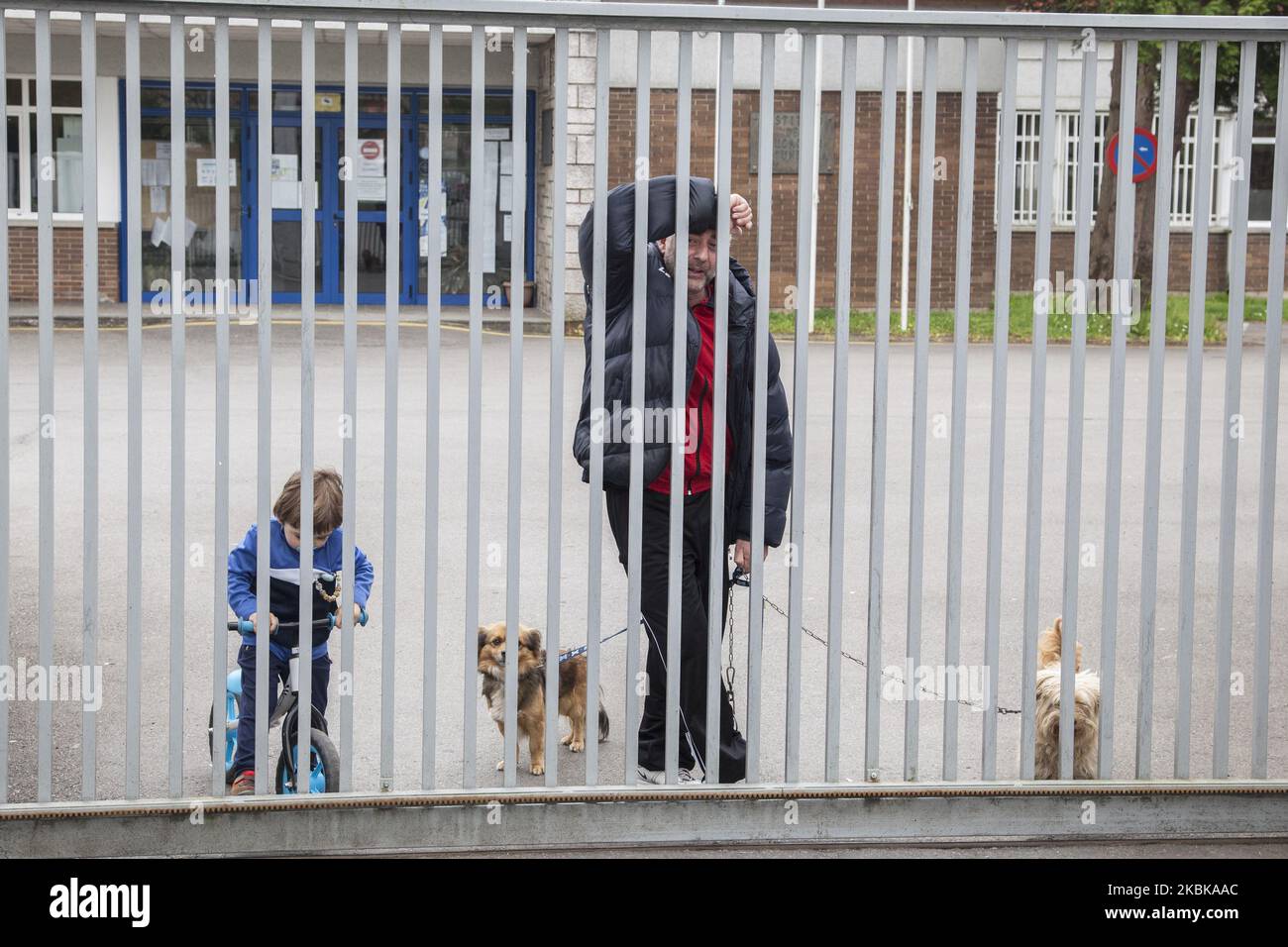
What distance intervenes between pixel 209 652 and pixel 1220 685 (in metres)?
4.45

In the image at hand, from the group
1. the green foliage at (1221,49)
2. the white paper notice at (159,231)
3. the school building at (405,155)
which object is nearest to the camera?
the green foliage at (1221,49)

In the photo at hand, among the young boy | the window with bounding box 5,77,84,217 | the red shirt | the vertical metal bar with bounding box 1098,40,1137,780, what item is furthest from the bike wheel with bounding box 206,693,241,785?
the window with bounding box 5,77,84,217

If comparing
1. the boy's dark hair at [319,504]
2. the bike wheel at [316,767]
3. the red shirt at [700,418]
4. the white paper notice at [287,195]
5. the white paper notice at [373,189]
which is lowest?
the bike wheel at [316,767]

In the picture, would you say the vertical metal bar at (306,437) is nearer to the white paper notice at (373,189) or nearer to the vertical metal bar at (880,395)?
the vertical metal bar at (880,395)

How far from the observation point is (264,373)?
14.6ft

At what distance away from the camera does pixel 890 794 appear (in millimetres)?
4676

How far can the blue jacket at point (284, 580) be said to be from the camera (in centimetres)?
495

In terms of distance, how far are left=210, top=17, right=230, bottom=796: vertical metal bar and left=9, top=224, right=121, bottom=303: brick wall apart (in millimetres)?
20696

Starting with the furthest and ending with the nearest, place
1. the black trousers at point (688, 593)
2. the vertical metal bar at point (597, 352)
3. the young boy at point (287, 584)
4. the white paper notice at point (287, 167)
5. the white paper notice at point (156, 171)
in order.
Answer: the white paper notice at point (287, 167)
the white paper notice at point (156, 171)
the black trousers at point (688, 593)
the young boy at point (287, 584)
the vertical metal bar at point (597, 352)

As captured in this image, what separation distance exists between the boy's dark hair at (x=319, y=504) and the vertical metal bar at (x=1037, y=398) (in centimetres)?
201

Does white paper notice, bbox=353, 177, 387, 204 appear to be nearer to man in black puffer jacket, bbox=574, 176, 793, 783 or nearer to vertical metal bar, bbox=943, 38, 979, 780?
man in black puffer jacket, bbox=574, 176, 793, 783

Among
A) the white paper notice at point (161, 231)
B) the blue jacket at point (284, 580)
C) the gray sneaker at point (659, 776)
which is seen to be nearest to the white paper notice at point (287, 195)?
the white paper notice at point (161, 231)

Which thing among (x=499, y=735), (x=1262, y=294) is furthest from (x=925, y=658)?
(x=1262, y=294)
